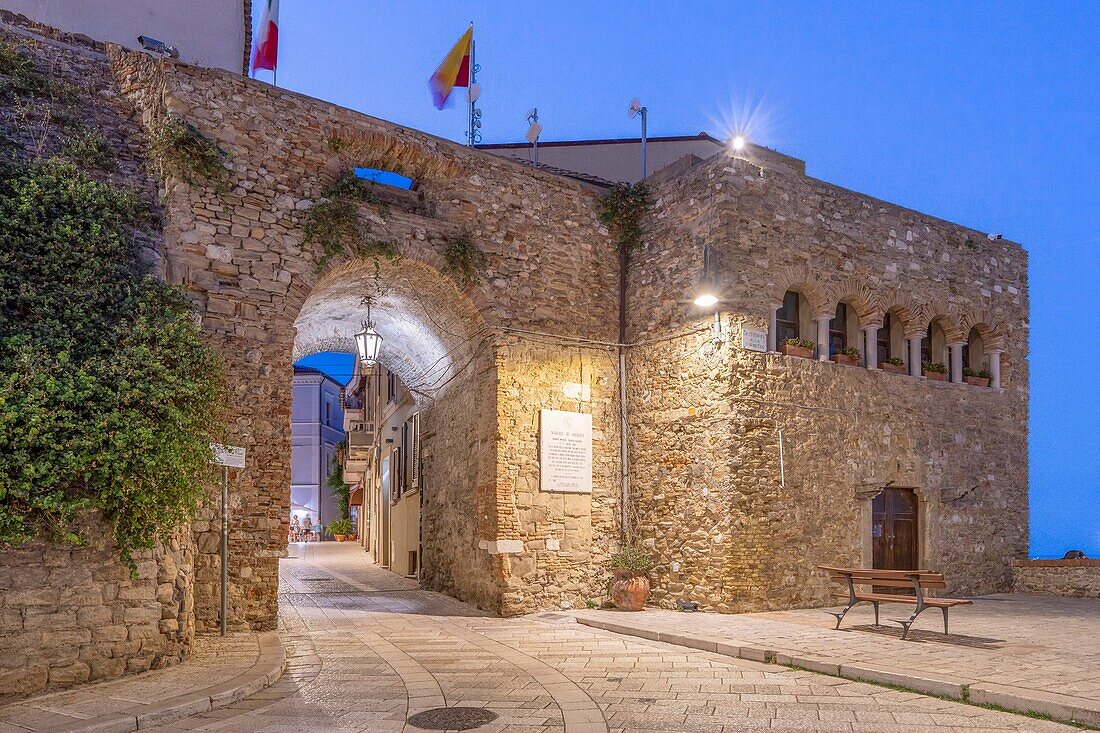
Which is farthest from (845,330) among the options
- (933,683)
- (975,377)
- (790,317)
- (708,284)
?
(933,683)

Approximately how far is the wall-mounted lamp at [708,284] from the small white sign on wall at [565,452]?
2.35 m

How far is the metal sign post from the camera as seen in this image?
9.42 m

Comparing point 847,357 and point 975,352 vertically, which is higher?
point 975,352

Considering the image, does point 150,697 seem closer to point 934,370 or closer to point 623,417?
point 623,417

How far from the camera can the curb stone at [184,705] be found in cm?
566

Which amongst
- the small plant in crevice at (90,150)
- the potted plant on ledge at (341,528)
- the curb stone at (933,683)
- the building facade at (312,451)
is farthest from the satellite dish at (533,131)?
the building facade at (312,451)

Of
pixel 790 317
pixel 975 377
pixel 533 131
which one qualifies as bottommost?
pixel 975 377

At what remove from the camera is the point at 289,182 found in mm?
11031

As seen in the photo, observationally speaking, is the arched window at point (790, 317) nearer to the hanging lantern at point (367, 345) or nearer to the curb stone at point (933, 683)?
the curb stone at point (933, 683)

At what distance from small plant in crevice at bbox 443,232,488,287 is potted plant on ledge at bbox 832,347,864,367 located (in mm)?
5285

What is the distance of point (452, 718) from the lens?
605 centimetres

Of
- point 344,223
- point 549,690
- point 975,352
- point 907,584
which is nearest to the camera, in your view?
point 549,690

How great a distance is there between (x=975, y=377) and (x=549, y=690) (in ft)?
35.2

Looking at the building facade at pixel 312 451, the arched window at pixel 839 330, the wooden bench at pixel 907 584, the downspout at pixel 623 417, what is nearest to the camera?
the wooden bench at pixel 907 584
